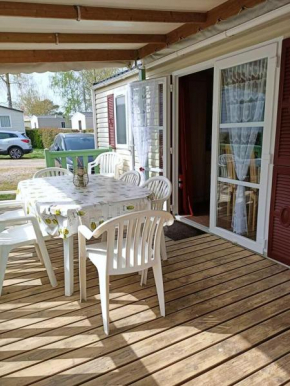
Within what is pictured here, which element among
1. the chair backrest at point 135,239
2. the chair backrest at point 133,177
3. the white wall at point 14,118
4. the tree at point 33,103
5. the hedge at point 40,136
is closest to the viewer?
the chair backrest at point 135,239

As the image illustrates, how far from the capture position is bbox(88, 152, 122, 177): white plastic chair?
5.09 m

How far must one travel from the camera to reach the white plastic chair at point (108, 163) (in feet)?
16.7

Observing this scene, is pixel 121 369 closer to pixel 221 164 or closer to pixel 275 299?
pixel 275 299

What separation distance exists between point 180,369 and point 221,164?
235cm

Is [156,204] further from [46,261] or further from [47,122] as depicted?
[47,122]

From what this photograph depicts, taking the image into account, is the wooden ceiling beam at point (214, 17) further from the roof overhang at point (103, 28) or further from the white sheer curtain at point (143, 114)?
the white sheer curtain at point (143, 114)

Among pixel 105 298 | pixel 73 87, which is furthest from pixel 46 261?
pixel 73 87

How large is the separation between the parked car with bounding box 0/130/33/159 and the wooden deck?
12310 mm

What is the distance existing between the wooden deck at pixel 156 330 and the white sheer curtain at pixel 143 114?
2.29 m

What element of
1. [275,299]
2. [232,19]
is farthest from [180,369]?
[232,19]

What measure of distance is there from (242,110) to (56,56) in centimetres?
260

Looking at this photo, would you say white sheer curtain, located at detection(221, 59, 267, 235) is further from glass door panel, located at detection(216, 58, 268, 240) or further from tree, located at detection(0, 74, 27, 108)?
tree, located at detection(0, 74, 27, 108)

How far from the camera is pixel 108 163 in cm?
522

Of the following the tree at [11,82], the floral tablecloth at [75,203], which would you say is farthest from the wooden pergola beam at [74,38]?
the tree at [11,82]
